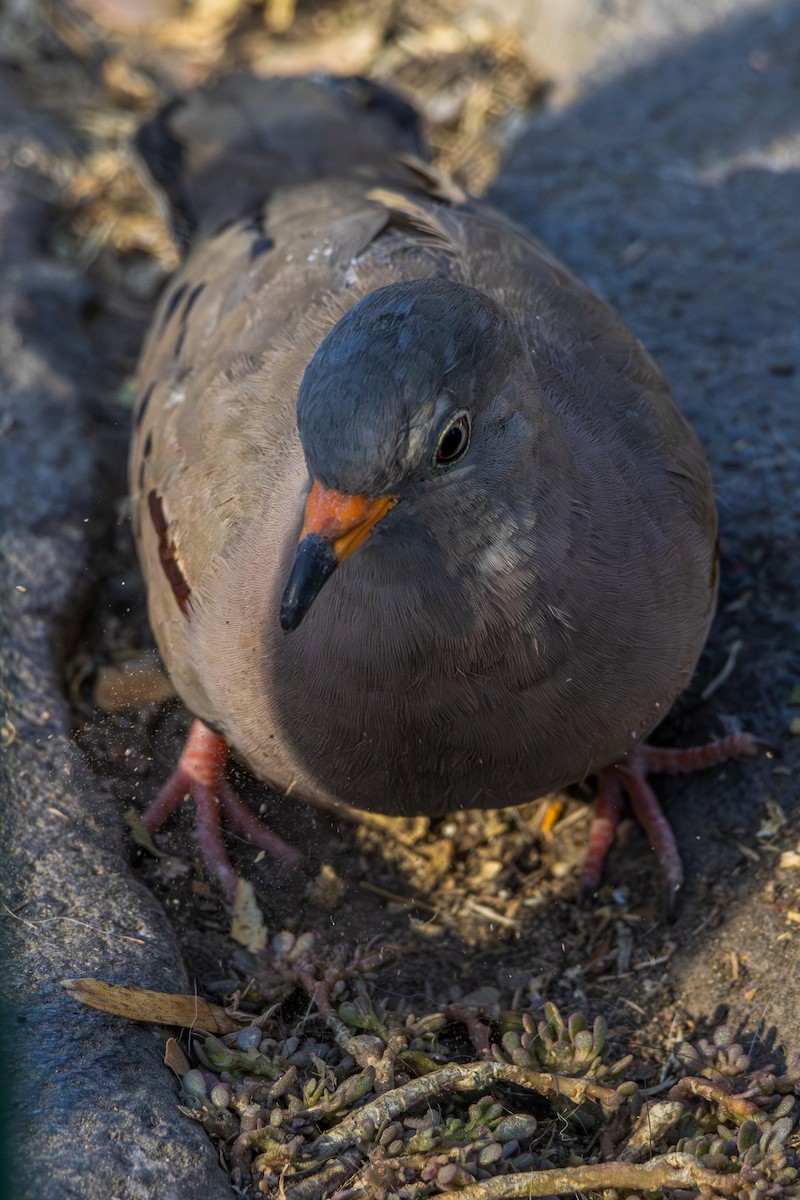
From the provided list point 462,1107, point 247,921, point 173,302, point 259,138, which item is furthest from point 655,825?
point 259,138

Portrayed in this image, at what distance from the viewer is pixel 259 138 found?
488 centimetres

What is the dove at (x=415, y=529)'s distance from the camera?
2924 millimetres

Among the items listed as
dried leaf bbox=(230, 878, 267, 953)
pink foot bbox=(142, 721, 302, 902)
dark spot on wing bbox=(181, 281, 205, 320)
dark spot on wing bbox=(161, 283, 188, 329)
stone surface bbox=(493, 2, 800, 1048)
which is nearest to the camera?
dried leaf bbox=(230, 878, 267, 953)

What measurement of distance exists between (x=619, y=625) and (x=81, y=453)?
7.92 feet

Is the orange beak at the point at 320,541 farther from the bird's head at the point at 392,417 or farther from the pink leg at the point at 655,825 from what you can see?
the pink leg at the point at 655,825

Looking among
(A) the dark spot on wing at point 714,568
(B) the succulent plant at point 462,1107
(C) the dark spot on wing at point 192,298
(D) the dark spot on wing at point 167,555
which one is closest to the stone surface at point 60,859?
(B) the succulent plant at point 462,1107

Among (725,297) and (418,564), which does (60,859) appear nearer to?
(418,564)

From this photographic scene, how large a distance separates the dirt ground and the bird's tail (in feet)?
2.54

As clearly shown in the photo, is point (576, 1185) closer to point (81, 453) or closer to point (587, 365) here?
point (587, 365)

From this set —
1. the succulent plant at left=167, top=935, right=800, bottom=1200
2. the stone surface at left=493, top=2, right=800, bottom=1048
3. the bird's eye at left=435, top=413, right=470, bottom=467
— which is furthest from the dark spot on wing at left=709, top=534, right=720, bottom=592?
the succulent plant at left=167, top=935, right=800, bottom=1200

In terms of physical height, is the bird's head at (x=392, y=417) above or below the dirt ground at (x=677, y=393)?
above

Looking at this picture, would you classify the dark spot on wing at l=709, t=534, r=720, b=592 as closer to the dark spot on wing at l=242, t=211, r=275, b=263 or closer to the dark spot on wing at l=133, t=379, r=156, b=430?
the dark spot on wing at l=242, t=211, r=275, b=263

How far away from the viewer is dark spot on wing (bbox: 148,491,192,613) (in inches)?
146

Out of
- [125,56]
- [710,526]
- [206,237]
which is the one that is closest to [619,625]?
[710,526]
